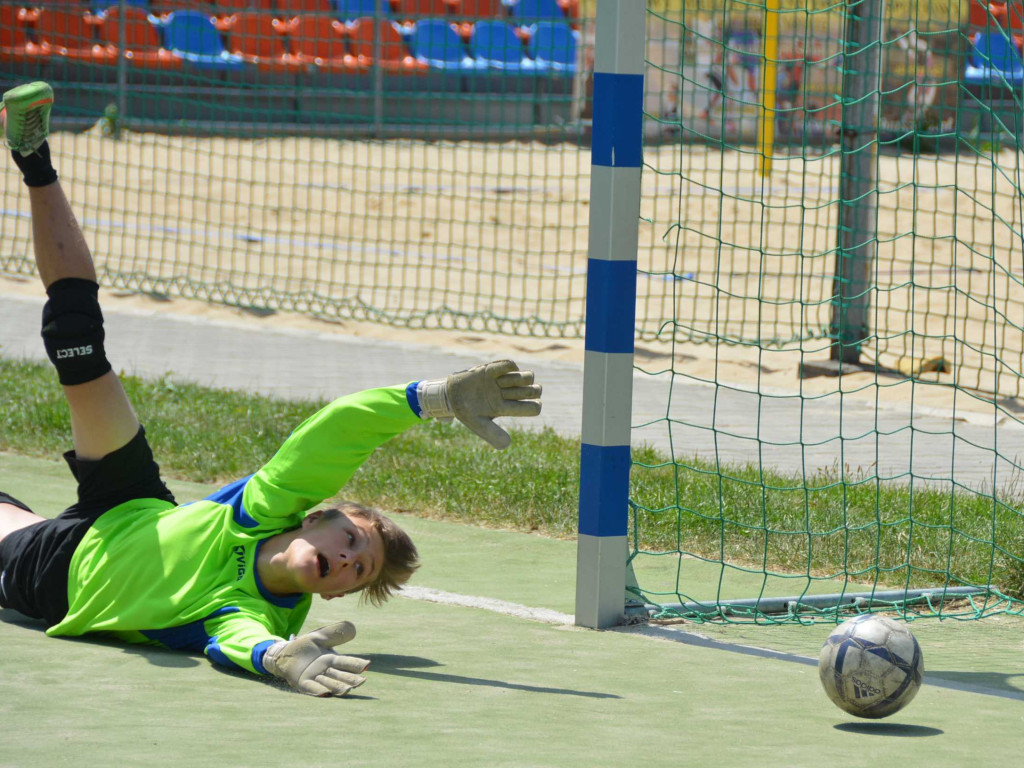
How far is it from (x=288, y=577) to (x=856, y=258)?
23.5ft

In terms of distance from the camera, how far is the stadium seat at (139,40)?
1658 centimetres

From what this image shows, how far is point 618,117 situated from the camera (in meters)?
4.77

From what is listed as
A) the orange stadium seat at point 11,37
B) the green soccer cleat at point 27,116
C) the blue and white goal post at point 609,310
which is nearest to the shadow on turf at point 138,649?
the blue and white goal post at point 609,310

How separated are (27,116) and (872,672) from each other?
9.60 ft

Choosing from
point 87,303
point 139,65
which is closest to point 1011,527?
point 87,303

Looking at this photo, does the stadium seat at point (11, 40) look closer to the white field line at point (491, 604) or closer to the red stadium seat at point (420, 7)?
the red stadium seat at point (420, 7)

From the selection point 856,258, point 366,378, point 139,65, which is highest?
point 139,65

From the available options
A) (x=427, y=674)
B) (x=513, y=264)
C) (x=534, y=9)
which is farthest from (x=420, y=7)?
(x=427, y=674)

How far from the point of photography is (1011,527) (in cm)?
605

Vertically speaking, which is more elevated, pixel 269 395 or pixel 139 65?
pixel 139 65

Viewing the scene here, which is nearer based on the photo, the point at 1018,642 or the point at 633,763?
the point at 633,763

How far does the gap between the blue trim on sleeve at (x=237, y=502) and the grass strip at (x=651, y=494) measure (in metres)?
1.33

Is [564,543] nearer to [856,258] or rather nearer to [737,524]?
[737,524]

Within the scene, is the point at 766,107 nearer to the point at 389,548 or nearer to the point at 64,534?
the point at 389,548
